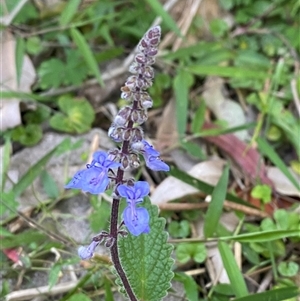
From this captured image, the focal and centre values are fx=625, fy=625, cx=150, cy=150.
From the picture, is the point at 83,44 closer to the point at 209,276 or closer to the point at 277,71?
the point at 277,71

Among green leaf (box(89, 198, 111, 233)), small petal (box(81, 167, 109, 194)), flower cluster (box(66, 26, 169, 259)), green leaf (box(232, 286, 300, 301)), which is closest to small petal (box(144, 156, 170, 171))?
flower cluster (box(66, 26, 169, 259))

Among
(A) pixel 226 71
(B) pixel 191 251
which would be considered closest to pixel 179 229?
(B) pixel 191 251

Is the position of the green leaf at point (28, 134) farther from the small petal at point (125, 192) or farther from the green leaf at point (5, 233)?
the small petal at point (125, 192)

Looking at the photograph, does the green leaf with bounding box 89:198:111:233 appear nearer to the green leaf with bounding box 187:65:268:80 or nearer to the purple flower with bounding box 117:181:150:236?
the green leaf with bounding box 187:65:268:80

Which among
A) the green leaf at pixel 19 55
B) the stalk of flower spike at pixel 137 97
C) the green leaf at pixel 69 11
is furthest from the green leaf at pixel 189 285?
the green leaf at pixel 69 11

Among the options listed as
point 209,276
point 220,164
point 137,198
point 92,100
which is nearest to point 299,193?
point 220,164

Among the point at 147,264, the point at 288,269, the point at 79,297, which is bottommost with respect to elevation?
the point at 288,269

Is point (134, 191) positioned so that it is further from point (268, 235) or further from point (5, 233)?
point (5, 233)
